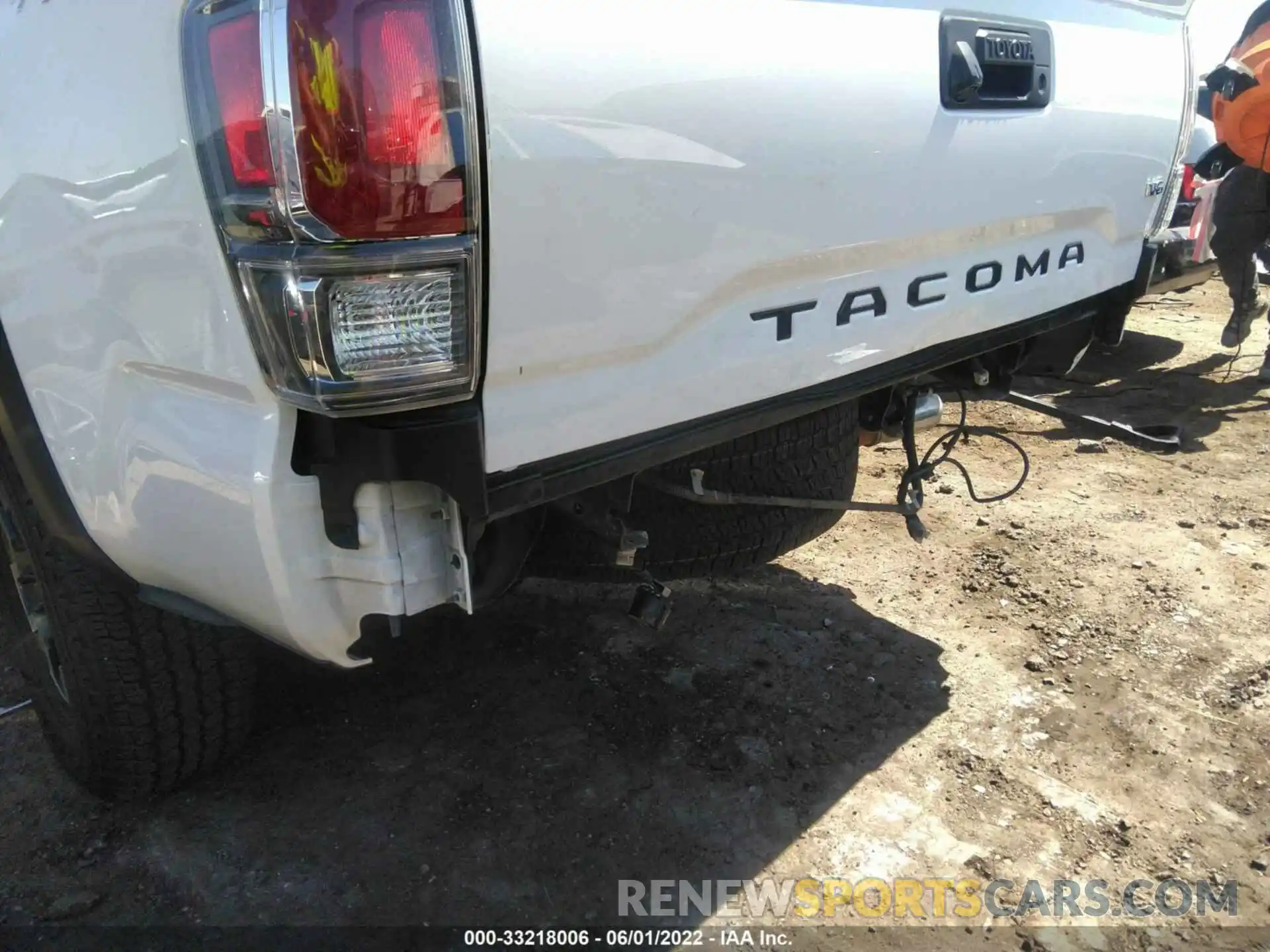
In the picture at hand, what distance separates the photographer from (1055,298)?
2432 mm

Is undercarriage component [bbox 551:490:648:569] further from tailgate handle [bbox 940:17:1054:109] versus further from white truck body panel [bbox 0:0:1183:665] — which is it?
tailgate handle [bbox 940:17:1054:109]

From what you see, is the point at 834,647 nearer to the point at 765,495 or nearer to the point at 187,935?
the point at 765,495

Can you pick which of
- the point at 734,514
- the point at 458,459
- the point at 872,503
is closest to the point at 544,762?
the point at 734,514

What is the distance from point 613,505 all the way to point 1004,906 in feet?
3.68

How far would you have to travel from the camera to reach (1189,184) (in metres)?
5.15

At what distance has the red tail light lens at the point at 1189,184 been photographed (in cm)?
512

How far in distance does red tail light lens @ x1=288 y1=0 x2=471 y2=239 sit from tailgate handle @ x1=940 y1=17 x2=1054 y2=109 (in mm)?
1069

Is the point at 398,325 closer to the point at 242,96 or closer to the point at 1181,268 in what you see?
the point at 242,96

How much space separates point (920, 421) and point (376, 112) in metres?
1.76

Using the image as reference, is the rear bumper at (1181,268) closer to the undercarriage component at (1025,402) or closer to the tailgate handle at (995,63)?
the undercarriage component at (1025,402)

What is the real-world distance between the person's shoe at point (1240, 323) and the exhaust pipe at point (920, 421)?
12.9 feet

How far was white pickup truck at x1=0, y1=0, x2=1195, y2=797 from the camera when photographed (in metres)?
1.23

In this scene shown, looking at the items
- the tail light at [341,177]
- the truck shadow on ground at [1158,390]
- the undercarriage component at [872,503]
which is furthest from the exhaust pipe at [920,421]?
the truck shadow on ground at [1158,390]

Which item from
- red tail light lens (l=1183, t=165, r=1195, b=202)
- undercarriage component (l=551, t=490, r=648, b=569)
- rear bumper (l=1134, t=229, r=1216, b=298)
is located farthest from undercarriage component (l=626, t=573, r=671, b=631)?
red tail light lens (l=1183, t=165, r=1195, b=202)
